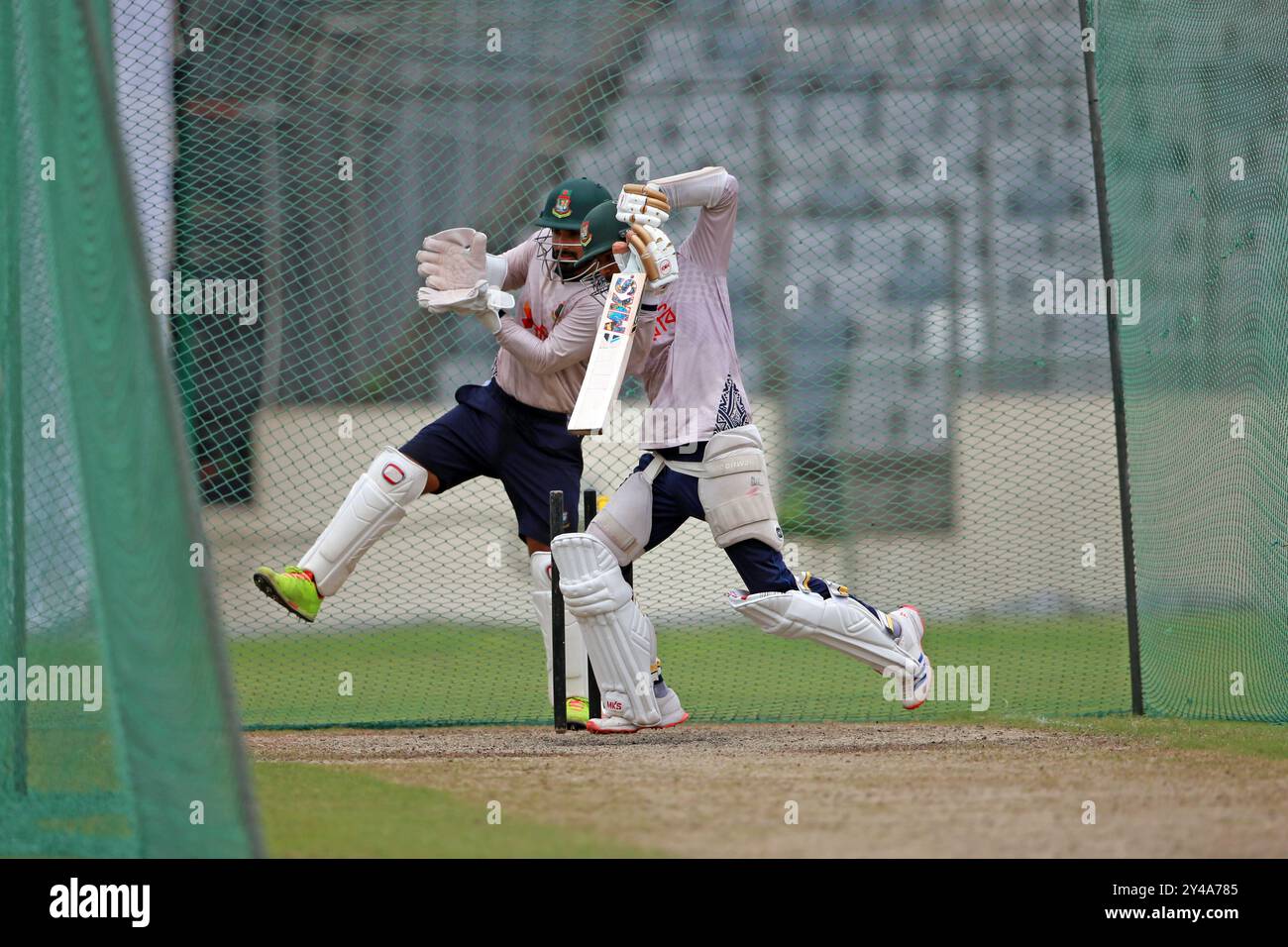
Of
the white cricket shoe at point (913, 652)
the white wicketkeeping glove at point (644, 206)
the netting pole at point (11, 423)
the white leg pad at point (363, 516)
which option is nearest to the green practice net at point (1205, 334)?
the white cricket shoe at point (913, 652)

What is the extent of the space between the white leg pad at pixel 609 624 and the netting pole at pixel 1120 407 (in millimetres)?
2181

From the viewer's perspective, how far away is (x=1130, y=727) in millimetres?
6414

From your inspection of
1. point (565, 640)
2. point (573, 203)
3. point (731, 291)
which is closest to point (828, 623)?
point (565, 640)

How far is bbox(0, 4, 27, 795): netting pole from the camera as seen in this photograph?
193 inches

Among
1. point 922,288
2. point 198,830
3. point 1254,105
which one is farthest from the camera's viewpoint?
point 922,288

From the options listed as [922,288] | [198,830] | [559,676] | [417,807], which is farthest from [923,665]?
[922,288]

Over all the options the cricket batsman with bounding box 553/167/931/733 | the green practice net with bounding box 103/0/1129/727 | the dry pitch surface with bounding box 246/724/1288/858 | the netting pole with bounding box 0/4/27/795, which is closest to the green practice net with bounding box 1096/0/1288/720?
the dry pitch surface with bounding box 246/724/1288/858

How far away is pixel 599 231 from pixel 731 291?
19.1 feet

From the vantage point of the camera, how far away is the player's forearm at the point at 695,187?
5855 millimetres

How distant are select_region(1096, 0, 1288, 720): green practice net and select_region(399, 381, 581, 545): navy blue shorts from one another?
8.20 feet

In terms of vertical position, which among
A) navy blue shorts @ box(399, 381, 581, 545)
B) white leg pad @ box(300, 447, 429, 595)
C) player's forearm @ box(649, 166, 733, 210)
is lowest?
white leg pad @ box(300, 447, 429, 595)

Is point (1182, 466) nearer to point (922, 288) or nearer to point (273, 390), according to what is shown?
point (922, 288)

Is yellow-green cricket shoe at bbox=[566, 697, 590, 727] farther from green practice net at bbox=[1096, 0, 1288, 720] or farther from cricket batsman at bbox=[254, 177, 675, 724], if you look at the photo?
green practice net at bbox=[1096, 0, 1288, 720]

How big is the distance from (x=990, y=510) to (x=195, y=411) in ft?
17.1
